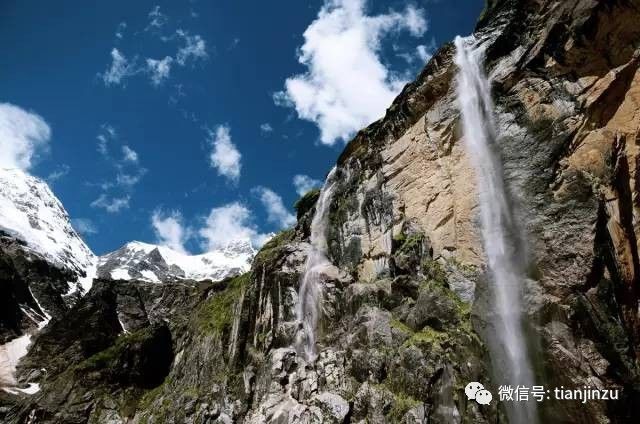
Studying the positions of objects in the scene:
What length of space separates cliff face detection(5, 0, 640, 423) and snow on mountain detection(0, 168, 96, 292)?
123 metres

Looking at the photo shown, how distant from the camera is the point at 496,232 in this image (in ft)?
78.1

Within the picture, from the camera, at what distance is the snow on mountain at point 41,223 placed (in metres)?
147

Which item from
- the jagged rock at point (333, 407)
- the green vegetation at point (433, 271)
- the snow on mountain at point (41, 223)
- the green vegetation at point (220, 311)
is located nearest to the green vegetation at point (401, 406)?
the jagged rock at point (333, 407)

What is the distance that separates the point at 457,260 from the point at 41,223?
173 metres

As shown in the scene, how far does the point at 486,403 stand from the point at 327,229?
63.0 ft

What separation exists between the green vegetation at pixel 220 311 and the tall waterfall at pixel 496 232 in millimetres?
20909

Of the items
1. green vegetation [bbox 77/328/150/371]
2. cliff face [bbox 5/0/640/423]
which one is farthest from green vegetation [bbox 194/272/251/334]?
green vegetation [bbox 77/328/150/371]

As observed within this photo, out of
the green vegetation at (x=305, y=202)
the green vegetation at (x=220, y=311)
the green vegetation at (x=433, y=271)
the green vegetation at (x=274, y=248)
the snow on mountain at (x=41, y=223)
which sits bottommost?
the green vegetation at (x=433, y=271)

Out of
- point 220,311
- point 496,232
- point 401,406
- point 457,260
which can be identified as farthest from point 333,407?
point 220,311

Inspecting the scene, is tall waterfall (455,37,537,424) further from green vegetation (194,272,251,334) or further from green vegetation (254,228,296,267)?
green vegetation (194,272,251,334)

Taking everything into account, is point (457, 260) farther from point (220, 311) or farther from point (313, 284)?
point (220, 311)

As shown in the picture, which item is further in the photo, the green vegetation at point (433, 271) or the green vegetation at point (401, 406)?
the green vegetation at point (433, 271)

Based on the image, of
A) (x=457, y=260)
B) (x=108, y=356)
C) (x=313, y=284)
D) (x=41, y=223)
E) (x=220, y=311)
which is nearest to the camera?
(x=457, y=260)

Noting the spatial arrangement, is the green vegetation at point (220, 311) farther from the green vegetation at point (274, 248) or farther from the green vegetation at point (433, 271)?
the green vegetation at point (433, 271)
